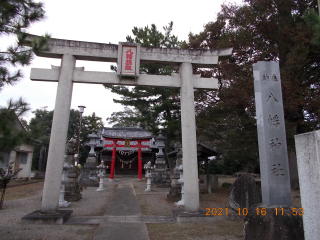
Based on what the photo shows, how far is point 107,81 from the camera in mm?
6676

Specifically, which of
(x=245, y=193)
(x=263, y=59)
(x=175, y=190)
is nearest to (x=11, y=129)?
(x=245, y=193)

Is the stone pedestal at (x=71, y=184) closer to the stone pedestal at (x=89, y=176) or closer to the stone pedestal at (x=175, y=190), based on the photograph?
the stone pedestal at (x=175, y=190)

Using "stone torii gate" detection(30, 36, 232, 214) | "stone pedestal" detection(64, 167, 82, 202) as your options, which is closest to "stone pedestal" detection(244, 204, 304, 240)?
"stone torii gate" detection(30, 36, 232, 214)

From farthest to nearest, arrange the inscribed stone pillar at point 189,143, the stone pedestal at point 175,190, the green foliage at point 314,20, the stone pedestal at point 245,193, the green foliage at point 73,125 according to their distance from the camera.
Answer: the green foliage at point 73,125, the stone pedestal at point 175,190, the stone pedestal at point 245,193, the inscribed stone pillar at point 189,143, the green foliage at point 314,20

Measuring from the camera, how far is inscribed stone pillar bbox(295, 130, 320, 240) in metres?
2.65

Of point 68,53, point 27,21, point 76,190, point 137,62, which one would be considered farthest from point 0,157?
point 76,190

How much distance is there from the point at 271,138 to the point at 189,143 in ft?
8.12

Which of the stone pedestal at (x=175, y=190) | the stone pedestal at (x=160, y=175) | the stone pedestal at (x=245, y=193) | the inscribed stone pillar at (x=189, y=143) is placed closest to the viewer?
the inscribed stone pillar at (x=189, y=143)

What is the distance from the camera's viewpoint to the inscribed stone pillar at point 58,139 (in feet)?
19.2

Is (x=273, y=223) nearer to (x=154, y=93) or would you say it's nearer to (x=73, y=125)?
(x=154, y=93)

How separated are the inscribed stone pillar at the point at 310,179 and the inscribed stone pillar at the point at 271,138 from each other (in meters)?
1.46

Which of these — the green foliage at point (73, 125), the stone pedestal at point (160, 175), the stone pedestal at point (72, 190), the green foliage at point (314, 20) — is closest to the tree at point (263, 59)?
the stone pedestal at point (160, 175)

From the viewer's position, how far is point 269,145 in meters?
4.41

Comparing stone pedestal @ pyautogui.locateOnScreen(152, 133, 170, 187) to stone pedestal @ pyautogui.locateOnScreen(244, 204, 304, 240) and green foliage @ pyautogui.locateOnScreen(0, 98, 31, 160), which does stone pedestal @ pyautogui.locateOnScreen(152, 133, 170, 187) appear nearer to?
stone pedestal @ pyautogui.locateOnScreen(244, 204, 304, 240)
